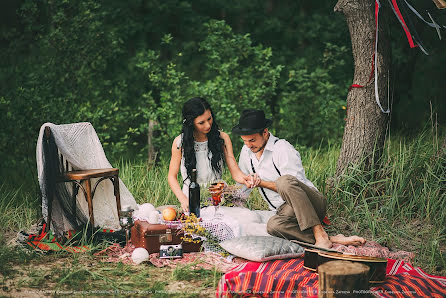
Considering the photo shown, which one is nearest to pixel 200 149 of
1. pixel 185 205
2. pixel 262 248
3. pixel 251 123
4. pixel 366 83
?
pixel 185 205

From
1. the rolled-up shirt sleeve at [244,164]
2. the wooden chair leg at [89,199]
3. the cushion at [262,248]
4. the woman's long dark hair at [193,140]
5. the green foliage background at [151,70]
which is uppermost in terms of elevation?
the green foliage background at [151,70]

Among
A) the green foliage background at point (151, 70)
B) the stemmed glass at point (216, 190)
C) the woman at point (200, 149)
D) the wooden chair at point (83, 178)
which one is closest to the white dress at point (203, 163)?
the woman at point (200, 149)

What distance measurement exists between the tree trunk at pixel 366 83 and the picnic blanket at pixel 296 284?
1794 millimetres

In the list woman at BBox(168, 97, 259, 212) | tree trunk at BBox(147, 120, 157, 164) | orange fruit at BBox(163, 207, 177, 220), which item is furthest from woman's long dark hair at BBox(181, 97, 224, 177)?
tree trunk at BBox(147, 120, 157, 164)

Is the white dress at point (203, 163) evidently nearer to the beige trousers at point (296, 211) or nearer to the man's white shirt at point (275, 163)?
the man's white shirt at point (275, 163)

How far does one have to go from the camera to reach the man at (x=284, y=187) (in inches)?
161

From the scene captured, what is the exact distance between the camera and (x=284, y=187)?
4098mm

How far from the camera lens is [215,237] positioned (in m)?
4.28

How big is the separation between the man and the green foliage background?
7.62ft

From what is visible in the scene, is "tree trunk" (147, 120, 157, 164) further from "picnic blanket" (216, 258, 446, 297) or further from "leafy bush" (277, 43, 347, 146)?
"picnic blanket" (216, 258, 446, 297)

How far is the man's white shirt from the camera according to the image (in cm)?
432

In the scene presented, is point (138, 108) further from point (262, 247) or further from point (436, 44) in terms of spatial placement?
point (436, 44)

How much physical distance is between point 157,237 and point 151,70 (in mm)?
3562

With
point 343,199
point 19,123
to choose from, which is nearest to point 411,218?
point 343,199
